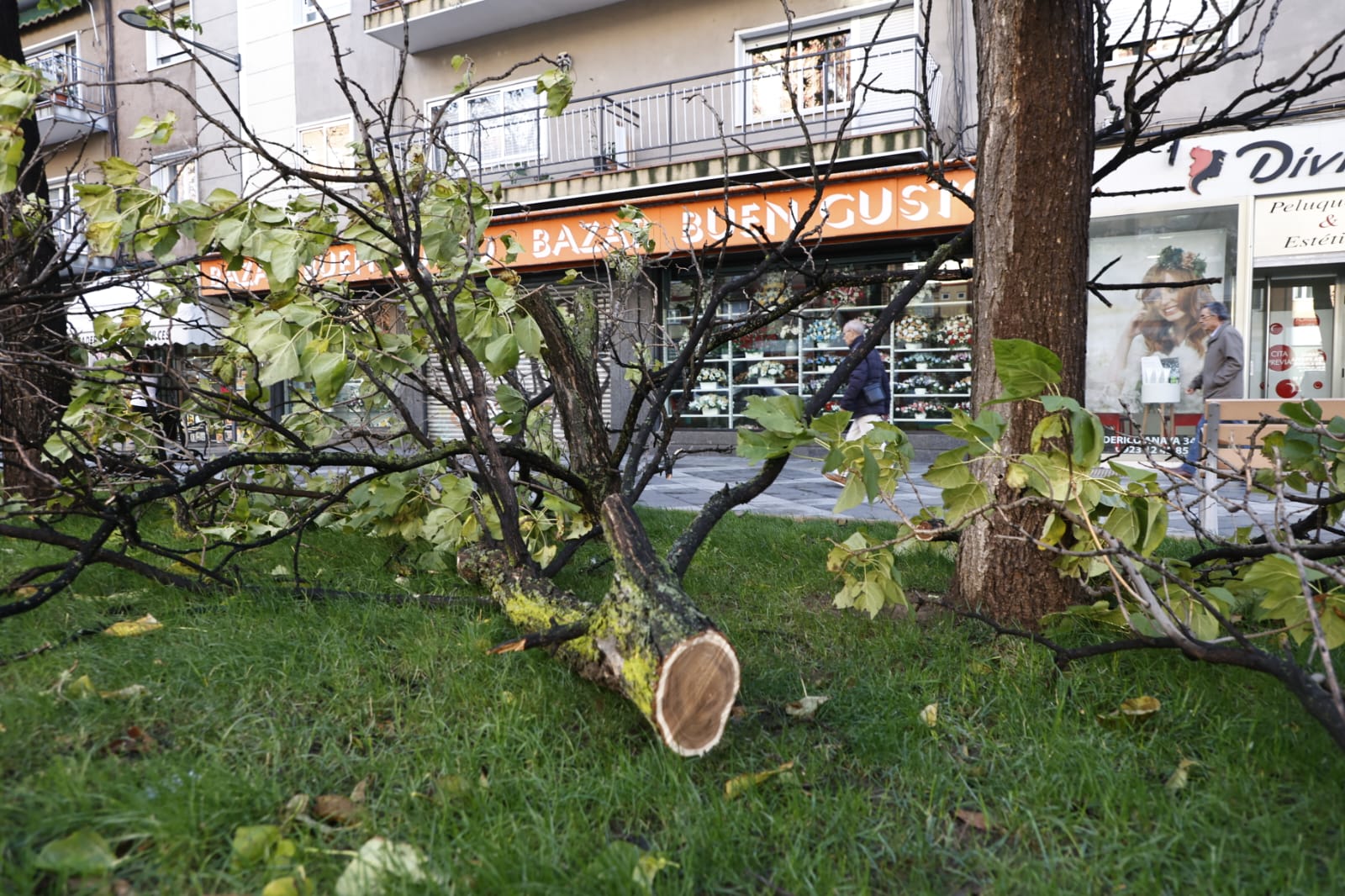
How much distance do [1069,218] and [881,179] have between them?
348 inches

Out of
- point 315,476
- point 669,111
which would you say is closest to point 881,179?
point 669,111

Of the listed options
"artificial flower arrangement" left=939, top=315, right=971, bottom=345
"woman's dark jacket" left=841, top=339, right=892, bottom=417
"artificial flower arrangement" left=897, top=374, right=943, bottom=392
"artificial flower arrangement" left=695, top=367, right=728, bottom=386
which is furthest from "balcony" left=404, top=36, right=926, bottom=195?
"woman's dark jacket" left=841, top=339, right=892, bottom=417

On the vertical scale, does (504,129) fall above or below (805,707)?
above


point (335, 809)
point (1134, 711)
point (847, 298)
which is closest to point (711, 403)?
point (847, 298)

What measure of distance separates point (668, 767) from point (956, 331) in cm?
1170

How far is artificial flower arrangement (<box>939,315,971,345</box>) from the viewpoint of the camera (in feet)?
40.9

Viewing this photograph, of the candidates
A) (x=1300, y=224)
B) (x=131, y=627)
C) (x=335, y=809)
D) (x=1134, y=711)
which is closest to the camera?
(x=335, y=809)

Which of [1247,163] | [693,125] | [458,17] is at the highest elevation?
[458,17]

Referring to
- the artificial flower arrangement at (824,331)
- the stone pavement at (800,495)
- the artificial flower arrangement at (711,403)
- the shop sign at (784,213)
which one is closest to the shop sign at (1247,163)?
the shop sign at (784,213)

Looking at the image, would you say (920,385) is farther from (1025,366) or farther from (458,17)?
(1025,366)

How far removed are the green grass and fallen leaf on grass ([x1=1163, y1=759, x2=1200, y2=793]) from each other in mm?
22

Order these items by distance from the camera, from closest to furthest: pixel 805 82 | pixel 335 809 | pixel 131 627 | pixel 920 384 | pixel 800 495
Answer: pixel 335 809, pixel 131 627, pixel 800 495, pixel 805 82, pixel 920 384

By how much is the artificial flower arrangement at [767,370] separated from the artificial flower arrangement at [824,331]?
72cm

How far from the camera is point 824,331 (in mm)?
13539
